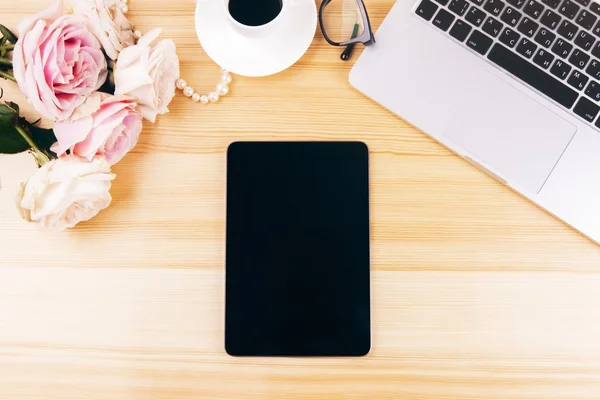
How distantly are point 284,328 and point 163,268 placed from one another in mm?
158

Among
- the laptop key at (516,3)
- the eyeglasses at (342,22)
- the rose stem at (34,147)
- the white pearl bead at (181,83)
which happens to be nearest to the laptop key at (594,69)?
the laptop key at (516,3)

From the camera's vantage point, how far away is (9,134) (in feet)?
1.68

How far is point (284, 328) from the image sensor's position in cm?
55

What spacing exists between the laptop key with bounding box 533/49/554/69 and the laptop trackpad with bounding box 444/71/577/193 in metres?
0.04

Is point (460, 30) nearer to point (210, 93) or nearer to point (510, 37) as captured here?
point (510, 37)

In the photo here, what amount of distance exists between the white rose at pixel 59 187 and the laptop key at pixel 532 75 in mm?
450

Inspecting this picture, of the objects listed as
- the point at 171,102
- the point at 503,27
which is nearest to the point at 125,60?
the point at 171,102

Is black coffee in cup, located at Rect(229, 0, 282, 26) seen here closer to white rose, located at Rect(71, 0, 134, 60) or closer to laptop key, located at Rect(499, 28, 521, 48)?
white rose, located at Rect(71, 0, 134, 60)

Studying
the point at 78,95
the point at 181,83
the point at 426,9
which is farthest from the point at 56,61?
the point at 426,9

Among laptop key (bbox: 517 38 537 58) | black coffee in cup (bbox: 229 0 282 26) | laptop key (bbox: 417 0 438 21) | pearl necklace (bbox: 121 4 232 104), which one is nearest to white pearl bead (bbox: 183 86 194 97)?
pearl necklace (bbox: 121 4 232 104)

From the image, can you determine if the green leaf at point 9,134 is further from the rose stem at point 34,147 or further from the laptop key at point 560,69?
the laptop key at point 560,69

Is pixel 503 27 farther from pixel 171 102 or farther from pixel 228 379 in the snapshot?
pixel 228 379

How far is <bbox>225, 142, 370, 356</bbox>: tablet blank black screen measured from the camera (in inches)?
21.7

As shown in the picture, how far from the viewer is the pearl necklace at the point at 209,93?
1.89 feet
